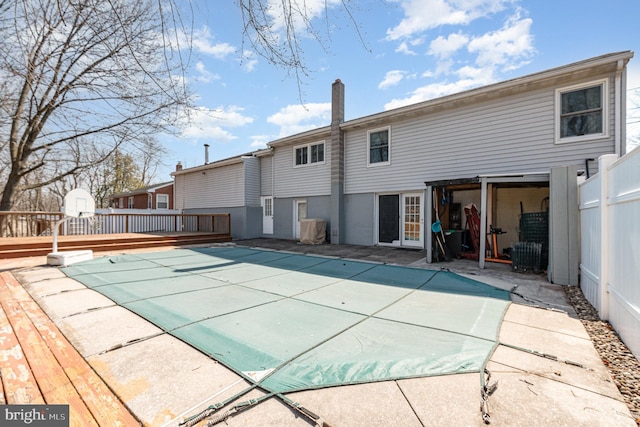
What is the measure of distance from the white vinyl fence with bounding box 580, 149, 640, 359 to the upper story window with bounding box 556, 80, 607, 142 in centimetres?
329

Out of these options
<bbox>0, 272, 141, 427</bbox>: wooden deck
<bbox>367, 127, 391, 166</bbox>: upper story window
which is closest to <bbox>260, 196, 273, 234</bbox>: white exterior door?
<bbox>367, 127, 391, 166</bbox>: upper story window

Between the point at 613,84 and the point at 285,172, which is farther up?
the point at 613,84

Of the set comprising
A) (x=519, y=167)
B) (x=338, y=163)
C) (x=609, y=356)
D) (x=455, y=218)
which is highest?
(x=338, y=163)

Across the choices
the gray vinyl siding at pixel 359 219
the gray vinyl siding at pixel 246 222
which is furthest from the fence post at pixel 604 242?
the gray vinyl siding at pixel 246 222

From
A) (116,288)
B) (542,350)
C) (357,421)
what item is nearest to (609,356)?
(542,350)

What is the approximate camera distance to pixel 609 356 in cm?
245

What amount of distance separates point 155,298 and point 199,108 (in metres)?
2.84

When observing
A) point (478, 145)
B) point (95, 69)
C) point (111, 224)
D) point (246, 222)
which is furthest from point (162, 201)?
point (478, 145)

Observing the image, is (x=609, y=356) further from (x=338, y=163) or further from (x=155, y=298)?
(x=338, y=163)

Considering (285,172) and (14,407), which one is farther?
(285,172)

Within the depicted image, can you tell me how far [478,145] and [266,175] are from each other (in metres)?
9.09

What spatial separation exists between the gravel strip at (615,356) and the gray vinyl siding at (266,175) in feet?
Result: 37.4

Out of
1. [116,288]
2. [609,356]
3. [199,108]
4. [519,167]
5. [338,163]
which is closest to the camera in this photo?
[609,356]

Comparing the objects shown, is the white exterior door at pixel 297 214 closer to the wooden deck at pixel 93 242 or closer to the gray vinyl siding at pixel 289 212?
the gray vinyl siding at pixel 289 212
